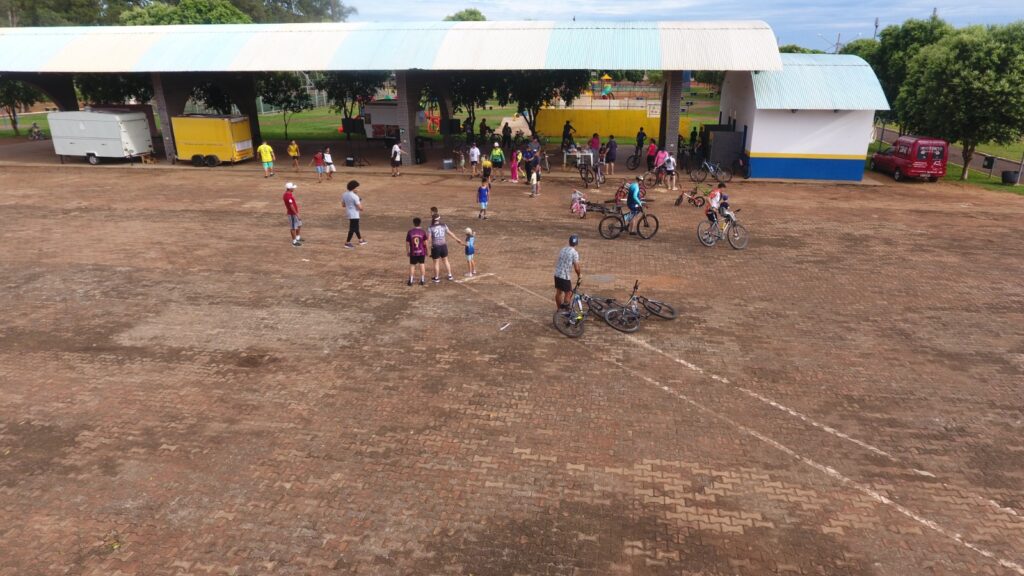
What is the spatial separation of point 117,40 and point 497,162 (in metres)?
20.9

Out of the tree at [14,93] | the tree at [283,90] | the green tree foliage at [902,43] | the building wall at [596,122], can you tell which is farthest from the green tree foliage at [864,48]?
the tree at [14,93]

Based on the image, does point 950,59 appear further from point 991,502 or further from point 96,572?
point 96,572

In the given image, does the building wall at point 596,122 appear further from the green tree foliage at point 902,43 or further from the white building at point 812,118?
the white building at point 812,118

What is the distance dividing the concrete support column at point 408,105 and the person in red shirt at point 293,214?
1373cm

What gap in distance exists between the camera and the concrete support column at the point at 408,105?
29.3 metres

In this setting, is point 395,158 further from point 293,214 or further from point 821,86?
point 821,86

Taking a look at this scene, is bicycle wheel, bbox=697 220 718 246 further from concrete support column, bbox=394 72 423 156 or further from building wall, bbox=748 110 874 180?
concrete support column, bbox=394 72 423 156

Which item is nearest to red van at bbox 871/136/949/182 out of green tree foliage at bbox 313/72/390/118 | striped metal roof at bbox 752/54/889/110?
striped metal roof at bbox 752/54/889/110

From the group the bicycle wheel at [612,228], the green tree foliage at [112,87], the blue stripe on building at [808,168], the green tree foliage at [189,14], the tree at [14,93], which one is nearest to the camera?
the bicycle wheel at [612,228]

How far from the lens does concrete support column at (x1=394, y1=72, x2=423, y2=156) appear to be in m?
29.3

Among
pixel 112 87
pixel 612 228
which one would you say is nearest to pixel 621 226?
pixel 612 228

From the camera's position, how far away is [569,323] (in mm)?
11695

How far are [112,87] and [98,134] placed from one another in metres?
13.2

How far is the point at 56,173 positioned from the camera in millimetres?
28812
